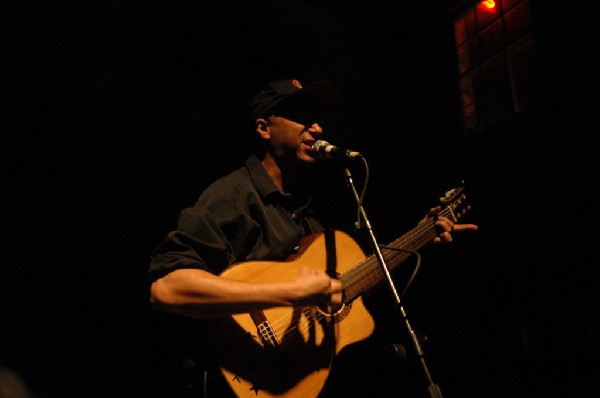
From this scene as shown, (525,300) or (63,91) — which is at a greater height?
(63,91)

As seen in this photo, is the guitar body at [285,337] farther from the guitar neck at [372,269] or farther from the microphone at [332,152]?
the microphone at [332,152]

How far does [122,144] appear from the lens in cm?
368

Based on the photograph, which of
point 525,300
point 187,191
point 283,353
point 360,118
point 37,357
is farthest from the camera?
point 360,118

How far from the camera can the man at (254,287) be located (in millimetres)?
1961

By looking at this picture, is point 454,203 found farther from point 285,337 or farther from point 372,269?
point 285,337

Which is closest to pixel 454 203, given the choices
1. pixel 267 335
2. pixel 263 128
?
pixel 263 128

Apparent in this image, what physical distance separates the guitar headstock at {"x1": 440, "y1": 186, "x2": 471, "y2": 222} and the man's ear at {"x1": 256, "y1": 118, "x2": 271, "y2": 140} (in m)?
A: 1.33

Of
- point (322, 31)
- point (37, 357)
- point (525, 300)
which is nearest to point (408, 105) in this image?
point (322, 31)

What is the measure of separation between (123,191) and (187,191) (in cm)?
53

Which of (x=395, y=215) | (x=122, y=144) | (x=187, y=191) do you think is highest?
(x=122, y=144)

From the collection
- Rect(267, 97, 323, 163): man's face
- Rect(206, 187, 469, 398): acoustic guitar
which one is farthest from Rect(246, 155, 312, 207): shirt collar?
Rect(206, 187, 469, 398): acoustic guitar

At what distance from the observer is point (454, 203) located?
3.21 m

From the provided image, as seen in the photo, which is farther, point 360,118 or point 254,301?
point 360,118

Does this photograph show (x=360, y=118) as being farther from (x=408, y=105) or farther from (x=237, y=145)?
(x=237, y=145)
